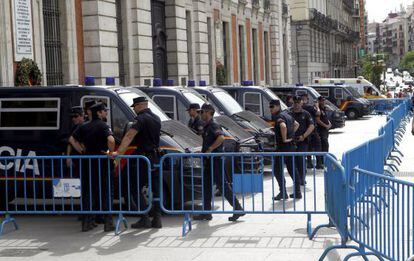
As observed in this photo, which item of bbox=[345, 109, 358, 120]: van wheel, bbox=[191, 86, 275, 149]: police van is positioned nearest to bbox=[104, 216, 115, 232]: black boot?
bbox=[191, 86, 275, 149]: police van

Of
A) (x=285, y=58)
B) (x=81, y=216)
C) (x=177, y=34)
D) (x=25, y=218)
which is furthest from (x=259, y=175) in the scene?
(x=285, y=58)

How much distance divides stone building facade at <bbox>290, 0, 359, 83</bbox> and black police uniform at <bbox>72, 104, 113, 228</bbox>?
51325 mm

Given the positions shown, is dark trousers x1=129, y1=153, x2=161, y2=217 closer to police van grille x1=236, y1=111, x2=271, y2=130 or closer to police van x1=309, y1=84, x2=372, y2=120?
police van grille x1=236, y1=111, x2=271, y2=130

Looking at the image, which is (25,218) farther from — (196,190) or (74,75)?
(74,75)

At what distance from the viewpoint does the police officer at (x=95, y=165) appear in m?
10.0

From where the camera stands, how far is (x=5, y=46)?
17141 mm

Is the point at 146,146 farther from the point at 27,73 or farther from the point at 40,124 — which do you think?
the point at 27,73

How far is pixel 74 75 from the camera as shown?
2045 centimetres

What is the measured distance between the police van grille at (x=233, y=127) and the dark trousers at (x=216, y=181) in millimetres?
4075

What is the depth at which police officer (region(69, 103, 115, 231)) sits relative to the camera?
10.0 metres

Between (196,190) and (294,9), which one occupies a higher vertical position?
(294,9)

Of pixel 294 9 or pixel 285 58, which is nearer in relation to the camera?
pixel 285 58

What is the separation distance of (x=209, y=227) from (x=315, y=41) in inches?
2295

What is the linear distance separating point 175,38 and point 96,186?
60.0ft
